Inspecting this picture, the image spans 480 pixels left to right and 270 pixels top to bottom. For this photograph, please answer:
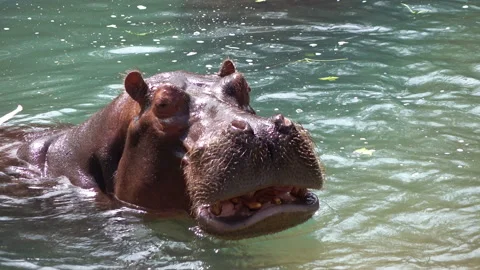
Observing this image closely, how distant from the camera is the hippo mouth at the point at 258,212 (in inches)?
185

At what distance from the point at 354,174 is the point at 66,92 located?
349 cm

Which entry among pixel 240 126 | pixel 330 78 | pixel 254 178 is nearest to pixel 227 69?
pixel 240 126

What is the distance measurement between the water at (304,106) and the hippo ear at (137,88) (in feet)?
2.37

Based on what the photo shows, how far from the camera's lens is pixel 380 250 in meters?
5.50

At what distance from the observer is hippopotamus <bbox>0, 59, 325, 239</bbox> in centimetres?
469

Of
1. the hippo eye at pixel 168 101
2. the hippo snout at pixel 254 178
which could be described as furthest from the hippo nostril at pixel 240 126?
the hippo eye at pixel 168 101

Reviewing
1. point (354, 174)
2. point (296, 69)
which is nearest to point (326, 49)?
point (296, 69)

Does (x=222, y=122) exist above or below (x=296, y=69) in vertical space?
above

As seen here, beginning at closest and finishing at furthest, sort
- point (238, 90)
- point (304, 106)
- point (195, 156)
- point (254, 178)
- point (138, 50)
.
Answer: point (254, 178) → point (195, 156) → point (238, 90) → point (304, 106) → point (138, 50)

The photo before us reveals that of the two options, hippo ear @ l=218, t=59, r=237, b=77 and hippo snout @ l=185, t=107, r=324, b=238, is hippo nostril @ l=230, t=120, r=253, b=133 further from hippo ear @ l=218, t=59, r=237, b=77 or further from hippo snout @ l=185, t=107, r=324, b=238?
hippo ear @ l=218, t=59, r=237, b=77

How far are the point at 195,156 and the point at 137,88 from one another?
2.56ft

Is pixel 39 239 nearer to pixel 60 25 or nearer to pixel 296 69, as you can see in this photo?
pixel 296 69

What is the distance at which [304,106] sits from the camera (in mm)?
8180

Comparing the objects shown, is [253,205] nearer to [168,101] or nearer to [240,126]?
[240,126]
